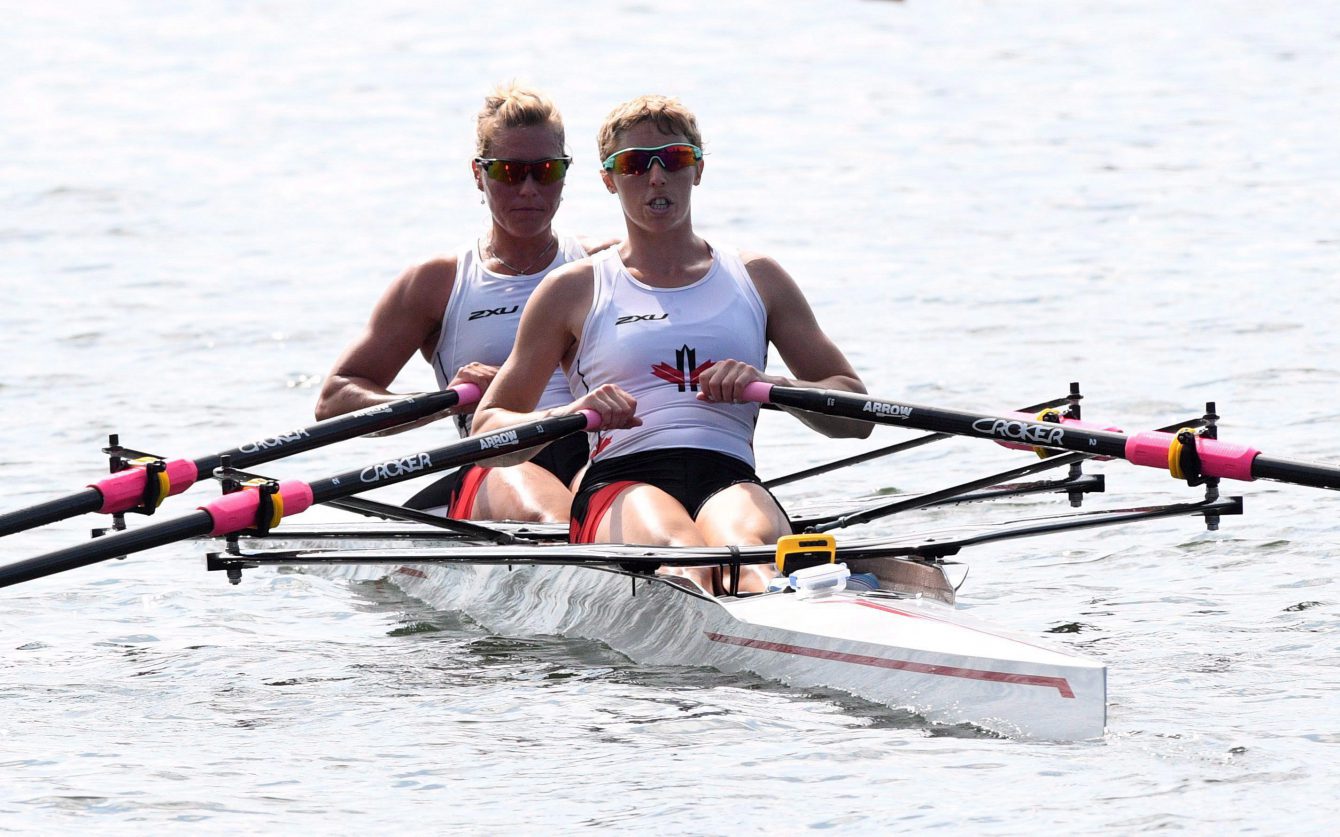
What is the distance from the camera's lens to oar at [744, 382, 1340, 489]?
19.7 ft

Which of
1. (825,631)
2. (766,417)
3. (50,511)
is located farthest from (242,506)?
(766,417)

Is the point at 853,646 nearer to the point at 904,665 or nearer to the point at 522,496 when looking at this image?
the point at 904,665

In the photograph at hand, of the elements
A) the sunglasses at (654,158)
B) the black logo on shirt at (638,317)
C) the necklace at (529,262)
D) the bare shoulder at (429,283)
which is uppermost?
the sunglasses at (654,158)

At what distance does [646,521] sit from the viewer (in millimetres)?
6398

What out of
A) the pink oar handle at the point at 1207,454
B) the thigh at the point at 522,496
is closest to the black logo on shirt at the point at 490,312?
the thigh at the point at 522,496

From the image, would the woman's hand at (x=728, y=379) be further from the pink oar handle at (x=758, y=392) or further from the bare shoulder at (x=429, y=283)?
the bare shoulder at (x=429, y=283)

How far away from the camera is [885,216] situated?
18.7 m

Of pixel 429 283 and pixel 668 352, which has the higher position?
pixel 429 283

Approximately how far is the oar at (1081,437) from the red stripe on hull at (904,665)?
92 cm

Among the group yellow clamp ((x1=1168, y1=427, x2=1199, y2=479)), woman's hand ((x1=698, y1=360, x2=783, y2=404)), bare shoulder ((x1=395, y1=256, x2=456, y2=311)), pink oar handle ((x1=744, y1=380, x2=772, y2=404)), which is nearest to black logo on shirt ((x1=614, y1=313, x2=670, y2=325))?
woman's hand ((x1=698, y1=360, x2=783, y2=404))

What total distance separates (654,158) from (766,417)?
18.1 ft

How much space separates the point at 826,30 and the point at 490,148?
22352 mm

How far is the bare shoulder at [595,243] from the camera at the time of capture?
8125mm

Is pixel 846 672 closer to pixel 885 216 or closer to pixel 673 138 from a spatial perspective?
pixel 673 138
